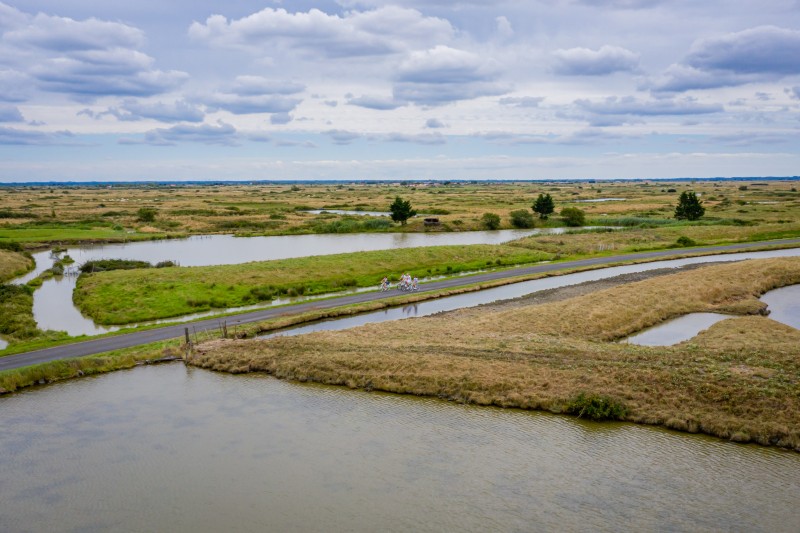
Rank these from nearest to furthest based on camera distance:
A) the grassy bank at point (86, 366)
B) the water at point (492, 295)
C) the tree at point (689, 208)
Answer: the grassy bank at point (86, 366)
the water at point (492, 295)
the tree at point (689, 208)

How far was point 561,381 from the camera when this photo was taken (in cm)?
2819

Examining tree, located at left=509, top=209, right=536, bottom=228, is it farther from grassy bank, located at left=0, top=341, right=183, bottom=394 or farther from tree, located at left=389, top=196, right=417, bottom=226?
grassy bank, located at left=0, top=341, right=183, bottom=394

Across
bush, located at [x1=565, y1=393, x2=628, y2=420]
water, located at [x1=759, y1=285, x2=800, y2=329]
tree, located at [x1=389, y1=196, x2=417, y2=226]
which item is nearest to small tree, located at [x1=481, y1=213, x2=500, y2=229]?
tree, located at [x1=389, y1=196, x2=417, y2=226]

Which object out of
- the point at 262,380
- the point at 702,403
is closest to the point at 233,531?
the point at 262,380

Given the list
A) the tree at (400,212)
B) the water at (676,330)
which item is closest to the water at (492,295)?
the water at (676,330)

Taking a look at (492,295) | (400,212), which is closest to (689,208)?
(400,212)

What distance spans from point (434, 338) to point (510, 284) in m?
24.5

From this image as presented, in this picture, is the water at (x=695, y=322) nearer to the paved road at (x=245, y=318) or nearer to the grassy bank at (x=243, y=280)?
the paved road at (x=245, y=318)

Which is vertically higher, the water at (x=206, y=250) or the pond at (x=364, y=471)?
the water at (x=206, y=250)

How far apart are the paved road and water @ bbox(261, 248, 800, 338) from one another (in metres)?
2.89

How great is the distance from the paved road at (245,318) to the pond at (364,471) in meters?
6.33

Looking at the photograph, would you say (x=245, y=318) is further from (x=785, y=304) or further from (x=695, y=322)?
(x=785, y=304)

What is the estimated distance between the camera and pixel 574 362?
30703mm

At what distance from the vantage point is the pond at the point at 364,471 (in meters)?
18.1
